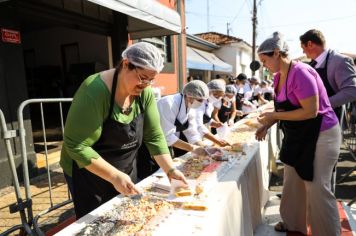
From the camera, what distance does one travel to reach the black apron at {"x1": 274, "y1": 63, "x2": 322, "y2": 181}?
222cm

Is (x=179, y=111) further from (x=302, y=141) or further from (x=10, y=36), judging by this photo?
(x=10, y=36)

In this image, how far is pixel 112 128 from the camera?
5.31 ft

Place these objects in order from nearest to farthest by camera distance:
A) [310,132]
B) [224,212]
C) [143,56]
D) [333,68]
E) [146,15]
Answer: [143,56] < [224,212] < [310,132] < [333,68] < [146,15]

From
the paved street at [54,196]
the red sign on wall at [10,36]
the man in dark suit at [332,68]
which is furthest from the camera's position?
the red sign on wall at [10,36]

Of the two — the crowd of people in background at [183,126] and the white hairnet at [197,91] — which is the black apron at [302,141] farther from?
the white hairnet at [197,91]

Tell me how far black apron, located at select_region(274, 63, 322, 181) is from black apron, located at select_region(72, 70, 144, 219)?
1259 millimetres

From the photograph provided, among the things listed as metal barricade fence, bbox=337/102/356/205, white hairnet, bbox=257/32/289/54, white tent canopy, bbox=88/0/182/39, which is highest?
white tent canopy, bbox=88/0/182/39

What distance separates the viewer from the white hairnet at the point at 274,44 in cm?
223

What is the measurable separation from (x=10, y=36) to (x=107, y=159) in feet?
10.5

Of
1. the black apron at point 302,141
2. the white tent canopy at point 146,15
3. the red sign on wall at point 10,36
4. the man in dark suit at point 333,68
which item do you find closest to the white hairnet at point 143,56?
the black apron at point 302,141

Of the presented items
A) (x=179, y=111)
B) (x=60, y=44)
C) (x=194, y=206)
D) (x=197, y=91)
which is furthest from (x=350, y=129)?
(x=60, y=44)

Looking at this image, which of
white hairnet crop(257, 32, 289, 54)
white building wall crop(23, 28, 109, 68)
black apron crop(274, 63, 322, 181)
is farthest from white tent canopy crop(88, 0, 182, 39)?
black apron crop(274, 63, 322, 181)

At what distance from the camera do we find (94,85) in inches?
59.6

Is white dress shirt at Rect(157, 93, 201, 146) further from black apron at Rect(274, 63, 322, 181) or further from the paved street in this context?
the paved street
